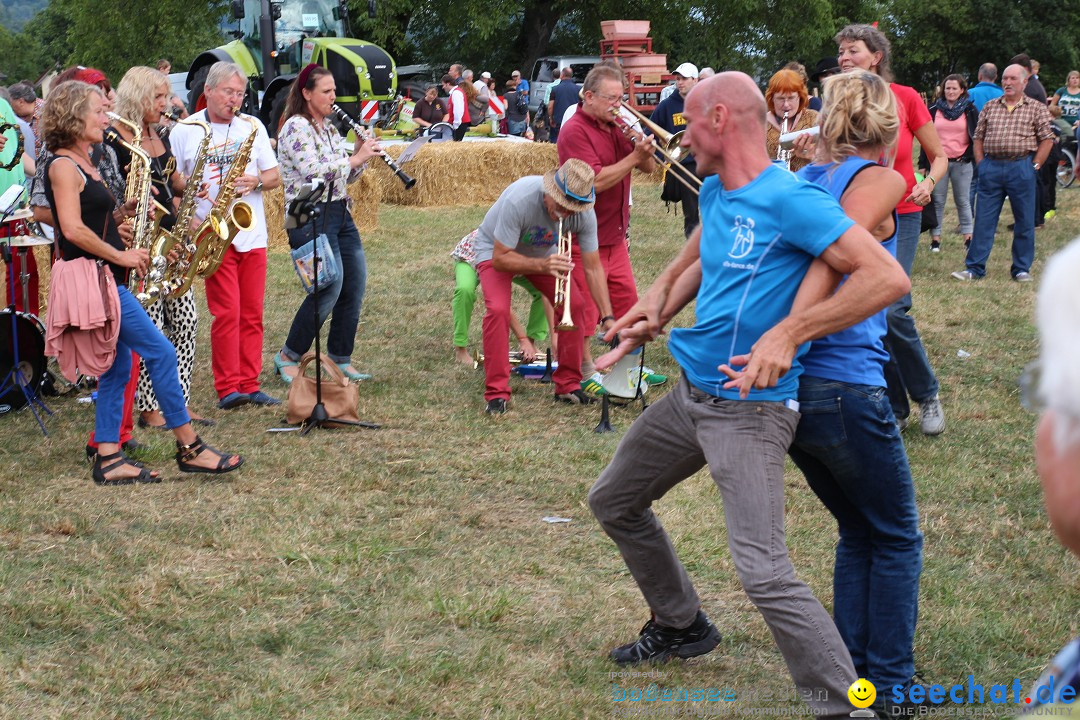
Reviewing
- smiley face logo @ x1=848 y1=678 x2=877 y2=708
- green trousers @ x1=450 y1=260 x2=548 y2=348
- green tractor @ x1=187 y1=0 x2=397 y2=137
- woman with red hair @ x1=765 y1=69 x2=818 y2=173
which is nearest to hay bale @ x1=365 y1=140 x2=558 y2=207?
green tractor @ x1=187 y1=0 x2=397 y2=137

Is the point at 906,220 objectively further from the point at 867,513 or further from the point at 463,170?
the point at 463,170

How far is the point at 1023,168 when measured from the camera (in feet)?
35.2

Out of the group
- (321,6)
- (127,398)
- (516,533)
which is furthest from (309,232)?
(321,6)

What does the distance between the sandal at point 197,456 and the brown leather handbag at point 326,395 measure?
875mm

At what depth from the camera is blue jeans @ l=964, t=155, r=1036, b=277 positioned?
35.3 feet

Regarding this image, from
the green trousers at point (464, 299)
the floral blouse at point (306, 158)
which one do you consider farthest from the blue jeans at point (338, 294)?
the green trousers at point (464, 299)

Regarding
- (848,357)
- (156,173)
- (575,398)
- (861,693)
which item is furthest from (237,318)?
(861,693)

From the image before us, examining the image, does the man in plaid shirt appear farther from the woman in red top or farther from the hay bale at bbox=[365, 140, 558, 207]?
the hay bale at bbox=[365, 140, 558, 207]

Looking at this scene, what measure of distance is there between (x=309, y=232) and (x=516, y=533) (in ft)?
9.69

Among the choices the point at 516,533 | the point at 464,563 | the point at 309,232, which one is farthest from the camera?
the point at 309,232

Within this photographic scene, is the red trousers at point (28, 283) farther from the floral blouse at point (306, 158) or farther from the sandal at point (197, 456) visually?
the sandal at point (197, 456)

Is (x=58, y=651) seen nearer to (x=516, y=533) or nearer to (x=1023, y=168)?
(x=516, y=533)

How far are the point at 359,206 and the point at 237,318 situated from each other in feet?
24.8

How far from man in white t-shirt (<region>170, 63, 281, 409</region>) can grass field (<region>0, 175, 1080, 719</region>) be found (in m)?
0.30
